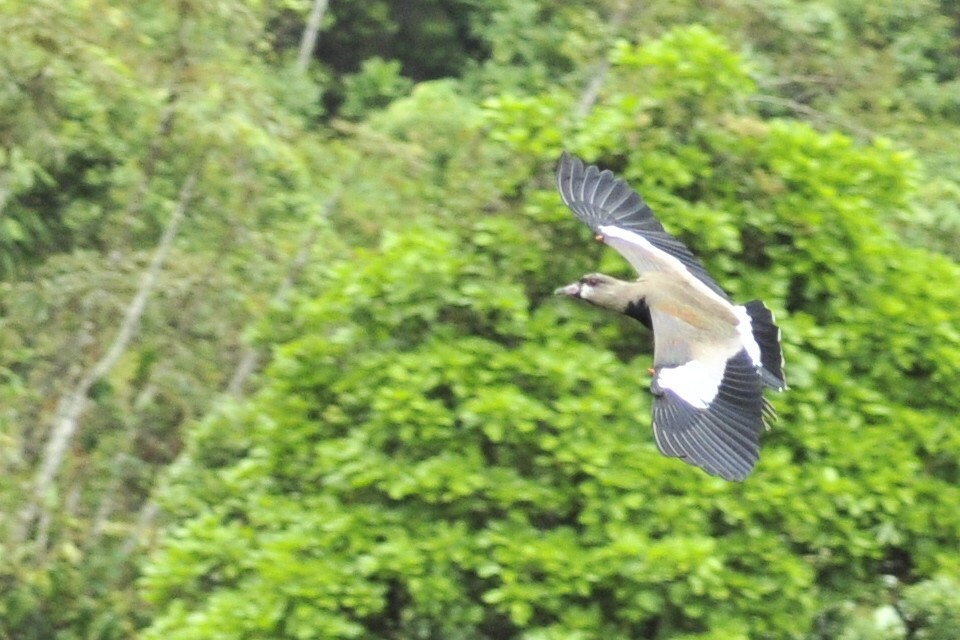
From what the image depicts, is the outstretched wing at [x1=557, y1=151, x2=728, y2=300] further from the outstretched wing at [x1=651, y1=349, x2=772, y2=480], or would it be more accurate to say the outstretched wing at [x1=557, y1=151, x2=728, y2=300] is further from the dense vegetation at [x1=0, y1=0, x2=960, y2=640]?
the outstretched wing at [x1=651, y1=349, x2=772, y2=480]

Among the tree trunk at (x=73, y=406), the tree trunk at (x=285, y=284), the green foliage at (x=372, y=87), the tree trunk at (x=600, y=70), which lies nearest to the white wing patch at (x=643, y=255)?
the tree trunk at (x=73, y=406)

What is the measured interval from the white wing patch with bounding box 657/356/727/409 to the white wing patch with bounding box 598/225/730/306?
1.38 ft

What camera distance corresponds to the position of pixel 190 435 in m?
6.12

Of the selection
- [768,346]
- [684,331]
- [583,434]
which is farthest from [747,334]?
[583,434]

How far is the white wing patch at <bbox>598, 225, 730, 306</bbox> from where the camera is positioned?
188 inches

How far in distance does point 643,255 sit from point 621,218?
266 millimetres

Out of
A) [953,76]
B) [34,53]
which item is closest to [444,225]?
[34,53]

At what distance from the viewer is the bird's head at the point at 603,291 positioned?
4703mm

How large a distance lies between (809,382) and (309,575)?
5.99 feet

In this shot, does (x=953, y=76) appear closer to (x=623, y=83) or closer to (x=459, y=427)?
(x=623, y=83)

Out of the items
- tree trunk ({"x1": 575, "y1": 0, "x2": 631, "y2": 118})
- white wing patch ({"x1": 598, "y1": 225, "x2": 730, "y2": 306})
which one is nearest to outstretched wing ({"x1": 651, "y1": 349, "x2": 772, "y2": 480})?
white wing patch ({"x1": 598, "y1": 225, "x2": 730, "y2": 306})

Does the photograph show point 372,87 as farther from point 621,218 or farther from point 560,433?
point 560,433

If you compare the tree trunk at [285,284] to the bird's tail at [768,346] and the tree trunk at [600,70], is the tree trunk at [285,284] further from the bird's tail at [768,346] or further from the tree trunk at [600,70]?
the bird's tail at [768,346]

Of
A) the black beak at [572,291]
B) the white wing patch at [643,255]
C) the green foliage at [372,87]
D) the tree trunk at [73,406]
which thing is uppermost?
the white wing patch at [643,255]
